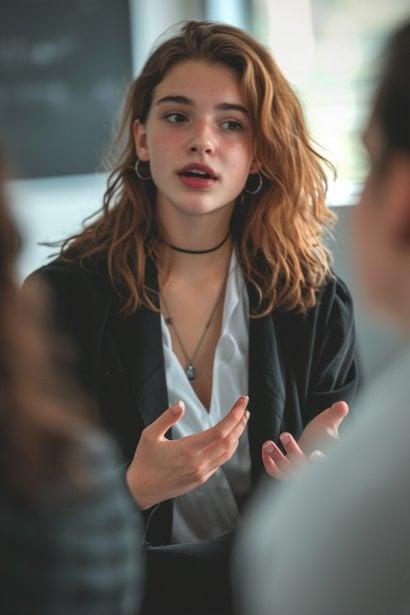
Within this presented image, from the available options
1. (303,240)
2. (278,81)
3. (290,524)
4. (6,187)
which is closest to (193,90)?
(278,81)

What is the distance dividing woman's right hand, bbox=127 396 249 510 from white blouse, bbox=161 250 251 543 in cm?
18

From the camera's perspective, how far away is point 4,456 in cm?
83

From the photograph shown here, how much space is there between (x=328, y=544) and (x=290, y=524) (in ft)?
0.16

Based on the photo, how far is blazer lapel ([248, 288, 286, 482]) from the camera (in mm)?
1909

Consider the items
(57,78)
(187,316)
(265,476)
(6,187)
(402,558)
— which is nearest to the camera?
(402,558)

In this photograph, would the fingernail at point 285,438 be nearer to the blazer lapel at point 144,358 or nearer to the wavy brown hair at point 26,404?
the blazer lapel at point 144,358

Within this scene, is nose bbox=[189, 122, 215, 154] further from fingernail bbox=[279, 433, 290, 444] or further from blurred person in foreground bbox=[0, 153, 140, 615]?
blurred person in foreground bbox=[0, 153, 140, 615]

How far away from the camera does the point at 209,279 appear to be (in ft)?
6.70

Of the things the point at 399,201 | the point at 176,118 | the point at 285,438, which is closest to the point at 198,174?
the point at 176,118

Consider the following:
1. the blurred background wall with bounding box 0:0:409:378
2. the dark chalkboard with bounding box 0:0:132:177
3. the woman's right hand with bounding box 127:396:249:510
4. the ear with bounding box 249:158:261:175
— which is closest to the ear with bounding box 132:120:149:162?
the ear with bounding box 249:158:261:175

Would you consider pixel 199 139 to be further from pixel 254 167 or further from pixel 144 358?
pixel 144 358

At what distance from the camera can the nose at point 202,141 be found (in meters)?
1.92

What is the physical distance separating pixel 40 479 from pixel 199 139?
1.19m

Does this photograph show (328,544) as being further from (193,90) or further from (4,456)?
(193,90)
